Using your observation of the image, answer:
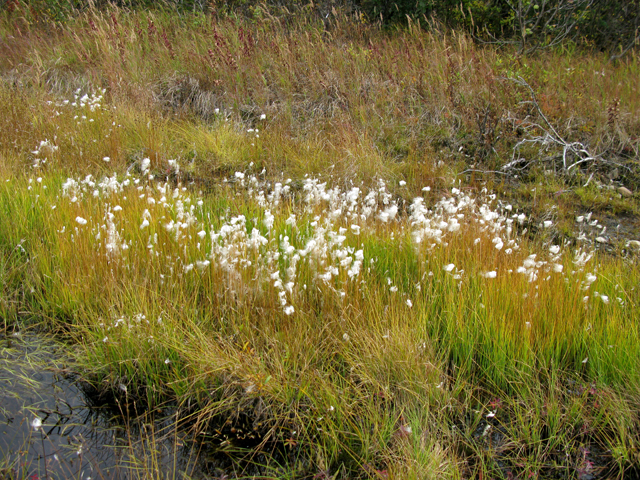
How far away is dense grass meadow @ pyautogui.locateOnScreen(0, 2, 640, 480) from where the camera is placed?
223 centimetres

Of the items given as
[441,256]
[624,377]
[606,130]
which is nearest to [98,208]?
[441,256]

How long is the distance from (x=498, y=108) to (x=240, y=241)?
14.3 ft

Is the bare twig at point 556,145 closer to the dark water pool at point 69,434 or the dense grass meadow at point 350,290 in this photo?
the dense grass meadow at point 350,290

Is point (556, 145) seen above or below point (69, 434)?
below

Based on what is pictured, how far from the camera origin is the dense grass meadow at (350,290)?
2.23 m

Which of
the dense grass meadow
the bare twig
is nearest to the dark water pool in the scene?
the dense grass meadow

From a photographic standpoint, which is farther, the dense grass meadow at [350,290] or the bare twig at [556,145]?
the bare twig at [556,145]

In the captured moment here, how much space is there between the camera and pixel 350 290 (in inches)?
111

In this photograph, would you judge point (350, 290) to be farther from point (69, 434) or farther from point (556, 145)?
point (556, 145)

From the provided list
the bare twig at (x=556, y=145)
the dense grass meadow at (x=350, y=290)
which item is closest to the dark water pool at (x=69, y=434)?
the dense grass meadow at (x=350, y=290)

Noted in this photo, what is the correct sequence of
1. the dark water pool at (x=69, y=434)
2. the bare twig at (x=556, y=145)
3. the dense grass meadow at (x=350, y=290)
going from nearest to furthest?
the dark water pool at (x=69, y=434)
the dense grass meadow at (x=350, y=290)
the bare twig at (x=556, y=145)

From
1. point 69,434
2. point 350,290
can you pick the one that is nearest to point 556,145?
point 350,290

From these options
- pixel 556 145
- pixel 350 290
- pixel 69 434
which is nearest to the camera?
pixel 69 434

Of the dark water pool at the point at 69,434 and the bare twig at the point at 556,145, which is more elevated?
the dark water pool at the point at 69,434
